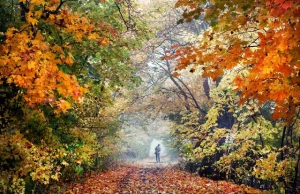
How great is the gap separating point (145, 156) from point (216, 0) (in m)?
45.6

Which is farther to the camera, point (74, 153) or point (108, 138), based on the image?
point (108, 138)

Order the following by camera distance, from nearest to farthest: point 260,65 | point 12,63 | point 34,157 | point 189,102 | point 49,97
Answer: point 260,65 → point 12,63 → point 49,97 → point 34,157 → point 189,102

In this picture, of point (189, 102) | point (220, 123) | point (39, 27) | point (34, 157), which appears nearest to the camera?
point (34, 157)

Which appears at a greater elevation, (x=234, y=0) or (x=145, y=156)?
(x=234, y=0)

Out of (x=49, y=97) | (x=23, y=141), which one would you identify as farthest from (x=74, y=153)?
(x=49, y=97)

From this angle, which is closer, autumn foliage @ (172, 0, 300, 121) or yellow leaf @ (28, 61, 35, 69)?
autumn foliage @ (172, 0, 300, 121)

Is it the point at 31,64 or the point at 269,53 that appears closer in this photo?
the point at 269,53

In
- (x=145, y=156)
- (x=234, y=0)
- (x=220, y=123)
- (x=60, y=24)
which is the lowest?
(x=145, y=156)

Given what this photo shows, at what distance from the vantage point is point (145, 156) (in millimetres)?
47719

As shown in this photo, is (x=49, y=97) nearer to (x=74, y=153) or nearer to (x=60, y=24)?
(x=60, y=24)

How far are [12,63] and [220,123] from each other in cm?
1059

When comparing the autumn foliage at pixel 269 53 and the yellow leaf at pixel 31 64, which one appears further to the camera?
the yellow leaf at pixel 31 64

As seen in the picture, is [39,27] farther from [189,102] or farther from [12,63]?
[189,102]

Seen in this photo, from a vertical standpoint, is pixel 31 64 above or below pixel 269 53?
above
